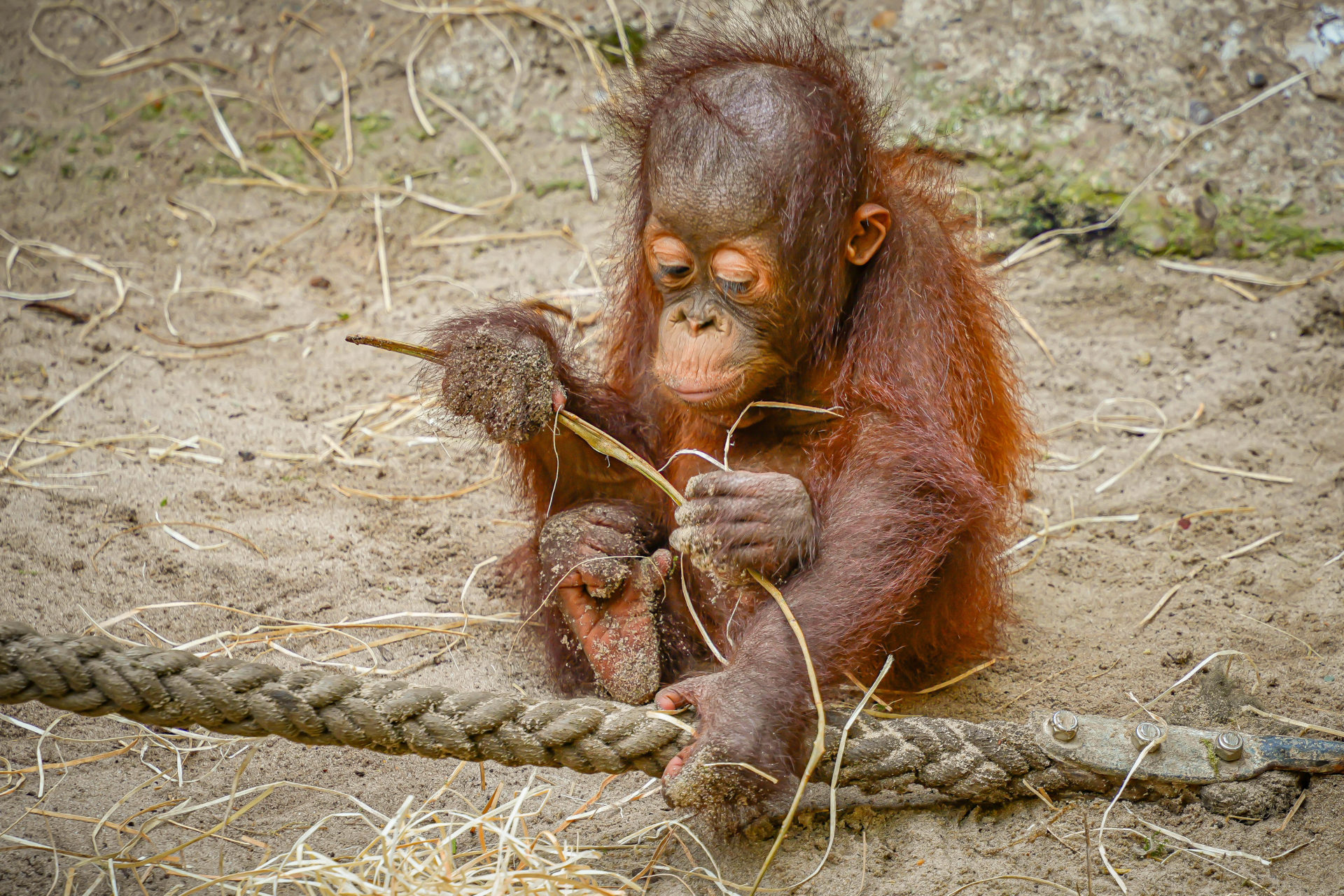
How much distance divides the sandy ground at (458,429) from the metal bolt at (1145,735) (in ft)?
0.48

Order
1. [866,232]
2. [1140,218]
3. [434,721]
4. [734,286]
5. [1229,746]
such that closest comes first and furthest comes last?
[434,721]
[1229,746]
[734,286]
[866,232]
[1140,218]

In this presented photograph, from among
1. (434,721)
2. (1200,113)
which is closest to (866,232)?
(434,721)

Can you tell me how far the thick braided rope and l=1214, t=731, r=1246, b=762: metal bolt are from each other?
0.26 meters

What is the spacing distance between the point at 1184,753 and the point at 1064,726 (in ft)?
0.83

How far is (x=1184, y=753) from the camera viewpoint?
2.27m

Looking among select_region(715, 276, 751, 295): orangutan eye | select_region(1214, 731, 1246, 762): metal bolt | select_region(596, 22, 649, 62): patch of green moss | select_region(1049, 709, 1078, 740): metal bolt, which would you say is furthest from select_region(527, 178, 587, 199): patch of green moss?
select_region(1214, 731, 1246, 762): metal bolt

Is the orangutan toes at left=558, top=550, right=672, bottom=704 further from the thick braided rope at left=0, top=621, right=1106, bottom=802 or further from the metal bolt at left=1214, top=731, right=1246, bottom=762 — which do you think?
the metal bolt at left=1214, top=731, right=1246, bottom=762

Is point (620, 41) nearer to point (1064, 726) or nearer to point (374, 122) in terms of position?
point (374, 122)

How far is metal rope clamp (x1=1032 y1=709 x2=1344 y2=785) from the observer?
7.37ft

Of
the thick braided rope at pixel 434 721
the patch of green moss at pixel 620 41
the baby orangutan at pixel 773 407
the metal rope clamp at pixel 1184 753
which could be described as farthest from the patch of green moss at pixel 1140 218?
the thick braided rope at pixel 434 721

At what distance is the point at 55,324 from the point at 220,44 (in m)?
1.77

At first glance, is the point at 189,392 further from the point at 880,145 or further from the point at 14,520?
the point at 880,145

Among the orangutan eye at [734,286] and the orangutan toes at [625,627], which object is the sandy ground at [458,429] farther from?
the orangutan eye at [734,286]

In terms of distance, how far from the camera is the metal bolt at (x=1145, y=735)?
88.5 inches
